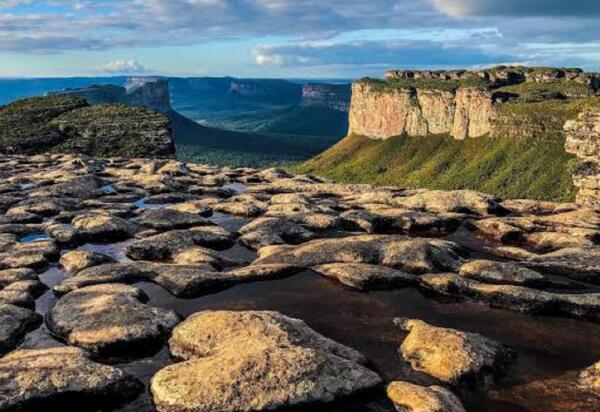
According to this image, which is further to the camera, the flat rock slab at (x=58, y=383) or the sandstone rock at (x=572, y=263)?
the sandstone rock at (x=572, y=263)

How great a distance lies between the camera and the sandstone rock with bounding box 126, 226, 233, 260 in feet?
118

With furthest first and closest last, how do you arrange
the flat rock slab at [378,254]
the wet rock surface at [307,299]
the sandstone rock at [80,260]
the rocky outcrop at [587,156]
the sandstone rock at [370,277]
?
the rocky outcrop at [587,156] → the sandstone rock at [80,260] → the flat rock slab at [378,254] → the sandstone rock at [370,277] → the wet rock surface at [307,299]

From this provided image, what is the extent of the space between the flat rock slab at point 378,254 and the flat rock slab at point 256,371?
10346mm

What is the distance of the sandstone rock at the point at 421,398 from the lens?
18156 mm

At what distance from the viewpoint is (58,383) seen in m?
19.3

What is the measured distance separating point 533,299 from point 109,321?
795 inches

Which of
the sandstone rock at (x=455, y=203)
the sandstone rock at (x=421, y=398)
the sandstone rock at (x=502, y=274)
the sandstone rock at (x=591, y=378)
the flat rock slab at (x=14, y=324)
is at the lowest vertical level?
the flat rock slab at (x=14, y=324)

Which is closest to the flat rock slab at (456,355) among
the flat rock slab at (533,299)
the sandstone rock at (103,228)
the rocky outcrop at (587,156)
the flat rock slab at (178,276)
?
the flat rock slab at (533,299)

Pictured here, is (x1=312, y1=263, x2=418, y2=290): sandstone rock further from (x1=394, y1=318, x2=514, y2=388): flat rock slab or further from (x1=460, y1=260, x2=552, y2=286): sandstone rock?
(x1=394, y1=318, x2=514, y2=388): flat rock slab

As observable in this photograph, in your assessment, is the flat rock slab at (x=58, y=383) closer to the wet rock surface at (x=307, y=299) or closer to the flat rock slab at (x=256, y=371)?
the wet rock surface at (x=307, y=299)

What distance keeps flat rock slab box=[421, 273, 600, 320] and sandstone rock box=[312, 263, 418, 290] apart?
290 centimetres

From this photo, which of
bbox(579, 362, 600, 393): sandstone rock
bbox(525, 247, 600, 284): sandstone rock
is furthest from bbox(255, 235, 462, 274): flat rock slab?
bbox(579, 362, 600, 393): sandstone rock

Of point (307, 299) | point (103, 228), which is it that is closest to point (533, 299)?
point (307, 299)

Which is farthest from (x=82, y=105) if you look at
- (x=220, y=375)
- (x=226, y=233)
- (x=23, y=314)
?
(x=220, y=375)
